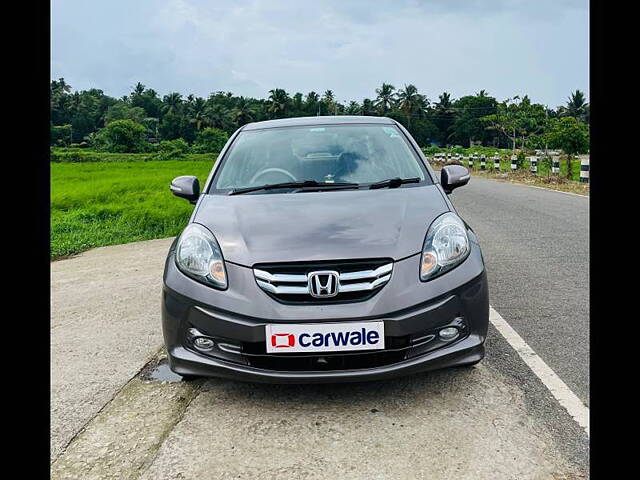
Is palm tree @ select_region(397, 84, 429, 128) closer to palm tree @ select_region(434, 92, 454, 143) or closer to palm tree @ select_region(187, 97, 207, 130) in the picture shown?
palm tree @ select_region(434, 92, 454, 143)

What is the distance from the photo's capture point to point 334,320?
8.35 feet

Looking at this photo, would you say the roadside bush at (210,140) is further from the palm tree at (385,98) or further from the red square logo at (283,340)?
the red square logo at (283,340)

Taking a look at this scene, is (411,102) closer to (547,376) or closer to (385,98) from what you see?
(385,98)

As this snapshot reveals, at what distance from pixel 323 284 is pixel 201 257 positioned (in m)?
0.66

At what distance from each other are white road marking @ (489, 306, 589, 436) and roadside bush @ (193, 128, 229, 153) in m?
68.6

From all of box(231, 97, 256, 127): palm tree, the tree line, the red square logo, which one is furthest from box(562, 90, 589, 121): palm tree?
the red square logo

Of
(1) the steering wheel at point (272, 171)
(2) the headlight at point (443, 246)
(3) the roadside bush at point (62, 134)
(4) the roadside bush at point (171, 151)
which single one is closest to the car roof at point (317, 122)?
(1) the steering wheel at point (272, 171)

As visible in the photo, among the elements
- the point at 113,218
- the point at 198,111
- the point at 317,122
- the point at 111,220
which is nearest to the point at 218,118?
the point at 198,111

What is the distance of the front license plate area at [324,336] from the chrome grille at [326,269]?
0.14 metres

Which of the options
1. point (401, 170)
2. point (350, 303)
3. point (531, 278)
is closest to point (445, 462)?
point (350, 303)

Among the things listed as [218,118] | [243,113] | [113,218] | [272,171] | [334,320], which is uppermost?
[243,113]
